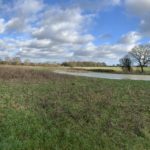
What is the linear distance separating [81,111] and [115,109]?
1.61m

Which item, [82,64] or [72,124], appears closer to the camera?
[72,124]

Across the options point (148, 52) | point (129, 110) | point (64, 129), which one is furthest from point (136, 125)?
point (148, 52)

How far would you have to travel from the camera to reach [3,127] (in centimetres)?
783

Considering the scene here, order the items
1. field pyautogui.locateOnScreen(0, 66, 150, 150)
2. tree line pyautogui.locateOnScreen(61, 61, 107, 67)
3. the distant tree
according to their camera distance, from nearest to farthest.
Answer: field pyautogui.locateOnScreen(0, 66, 150, 150), the distant tree, tree line pyautogui.locateOnScreen(61, 61, 107, 67)

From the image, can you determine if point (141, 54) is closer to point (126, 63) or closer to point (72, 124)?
point (126, 63)

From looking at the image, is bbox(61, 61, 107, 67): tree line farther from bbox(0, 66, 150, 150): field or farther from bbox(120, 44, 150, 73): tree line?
bbox(0, 66, 150, 150): field

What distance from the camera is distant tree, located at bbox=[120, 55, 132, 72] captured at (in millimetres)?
77181

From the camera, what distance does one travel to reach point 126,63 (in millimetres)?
78000

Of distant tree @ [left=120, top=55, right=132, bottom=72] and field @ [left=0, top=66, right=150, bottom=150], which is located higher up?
distant tree @ [left=120, top=55, right=132, bottom=72]

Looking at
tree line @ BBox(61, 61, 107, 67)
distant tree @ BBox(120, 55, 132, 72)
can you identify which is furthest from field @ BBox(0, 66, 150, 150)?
tree line @ BBox(61, 61, 107, 67)

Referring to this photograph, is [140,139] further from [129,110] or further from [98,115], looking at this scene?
[129,110]

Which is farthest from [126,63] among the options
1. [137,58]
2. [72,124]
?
[72,124]


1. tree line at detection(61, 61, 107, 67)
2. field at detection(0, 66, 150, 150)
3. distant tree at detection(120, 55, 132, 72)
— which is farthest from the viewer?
tree line at detection(61, 61, 107, 67)

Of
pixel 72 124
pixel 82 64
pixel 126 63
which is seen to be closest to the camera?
pixel 72 124
